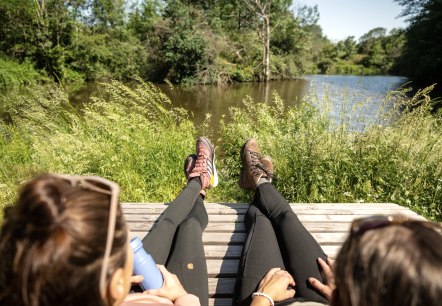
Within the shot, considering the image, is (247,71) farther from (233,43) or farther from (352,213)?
(352,213)

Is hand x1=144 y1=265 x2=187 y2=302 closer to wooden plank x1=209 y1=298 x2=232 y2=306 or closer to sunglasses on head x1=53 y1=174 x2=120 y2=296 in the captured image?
wooden plank x1=209 y1=298 x2=232 y2=306

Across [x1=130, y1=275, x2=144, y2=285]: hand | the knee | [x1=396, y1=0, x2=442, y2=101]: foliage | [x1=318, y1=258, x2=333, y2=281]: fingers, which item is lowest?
[x1=318, y1=258, x2=333, y2=281]: fingers

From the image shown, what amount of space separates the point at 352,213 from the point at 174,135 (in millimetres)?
2656

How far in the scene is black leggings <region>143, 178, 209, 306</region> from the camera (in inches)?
63.6

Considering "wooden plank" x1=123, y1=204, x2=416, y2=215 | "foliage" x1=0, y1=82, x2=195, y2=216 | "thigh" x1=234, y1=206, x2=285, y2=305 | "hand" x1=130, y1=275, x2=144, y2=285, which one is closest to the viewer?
"hand" x1=130, y1=275, x2=144, y2=285

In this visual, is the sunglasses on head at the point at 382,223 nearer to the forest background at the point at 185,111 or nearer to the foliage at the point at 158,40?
the forest background at the point at 185,111

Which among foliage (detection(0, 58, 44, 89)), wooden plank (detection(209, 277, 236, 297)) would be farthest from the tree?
wooden plank (detection(209, 277, 236, 297))

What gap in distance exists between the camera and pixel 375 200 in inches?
126

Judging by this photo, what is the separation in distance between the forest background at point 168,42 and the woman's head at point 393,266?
1772cm

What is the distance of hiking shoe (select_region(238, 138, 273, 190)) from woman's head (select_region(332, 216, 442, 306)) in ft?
5.96

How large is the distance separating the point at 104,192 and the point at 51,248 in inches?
7.0

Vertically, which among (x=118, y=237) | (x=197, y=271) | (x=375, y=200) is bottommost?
(x=375, y=200)

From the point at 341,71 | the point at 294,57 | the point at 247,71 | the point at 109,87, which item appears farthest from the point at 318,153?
the point at 341,71

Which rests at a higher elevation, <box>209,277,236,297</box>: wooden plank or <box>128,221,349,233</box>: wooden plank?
<box>128,221,349,233</box>: wooden plank
